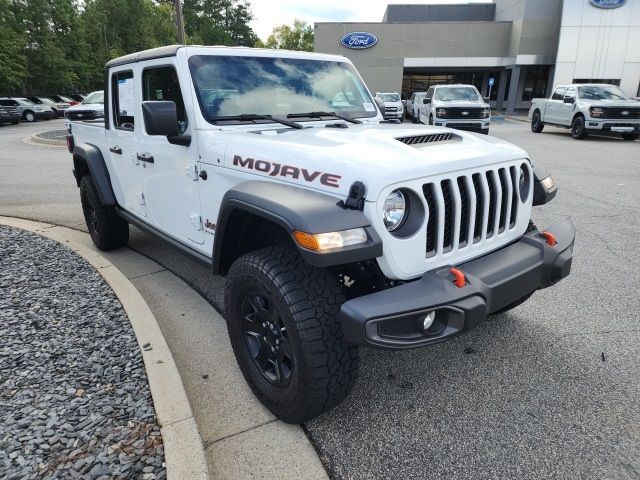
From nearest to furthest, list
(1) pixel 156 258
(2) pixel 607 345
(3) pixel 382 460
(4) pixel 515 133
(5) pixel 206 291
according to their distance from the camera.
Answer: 1. (3) pixel 382 460
2. (2) pixel 607 345
3. (5) pixel 206 291
4. (1) pixel 156 258
5. (4) pixel 515 133

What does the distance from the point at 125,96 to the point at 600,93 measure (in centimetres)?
1591

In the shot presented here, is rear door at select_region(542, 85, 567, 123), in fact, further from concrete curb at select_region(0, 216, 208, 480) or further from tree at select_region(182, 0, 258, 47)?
tree at select_region(182, 0, 258, 47)

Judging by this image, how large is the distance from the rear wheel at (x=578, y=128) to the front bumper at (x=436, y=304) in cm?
1532

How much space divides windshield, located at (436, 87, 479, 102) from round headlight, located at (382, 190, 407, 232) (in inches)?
623

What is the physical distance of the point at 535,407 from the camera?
255cm

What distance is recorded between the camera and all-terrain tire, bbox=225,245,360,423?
2.07 metres

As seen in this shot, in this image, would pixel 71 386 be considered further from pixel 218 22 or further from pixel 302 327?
pixel 218 22

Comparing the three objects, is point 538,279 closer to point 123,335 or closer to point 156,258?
point 123,335

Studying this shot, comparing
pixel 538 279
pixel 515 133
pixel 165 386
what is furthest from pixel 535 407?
pixel 515 133

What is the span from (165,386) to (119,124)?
8.74 feet

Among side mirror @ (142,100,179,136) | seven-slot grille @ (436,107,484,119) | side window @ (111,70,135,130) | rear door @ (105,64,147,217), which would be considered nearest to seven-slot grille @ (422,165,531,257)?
side mirror @ (142,100,179,136)

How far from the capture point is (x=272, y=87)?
11.0 ft

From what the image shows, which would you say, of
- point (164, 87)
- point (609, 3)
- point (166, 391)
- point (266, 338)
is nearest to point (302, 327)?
point (266, 338)

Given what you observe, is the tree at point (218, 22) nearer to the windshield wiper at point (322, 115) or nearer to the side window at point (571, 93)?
the side window at point (571, 93)
